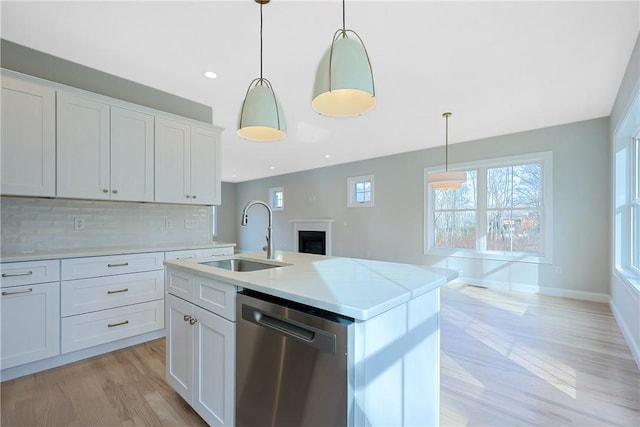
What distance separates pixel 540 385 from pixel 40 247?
4.13 meters

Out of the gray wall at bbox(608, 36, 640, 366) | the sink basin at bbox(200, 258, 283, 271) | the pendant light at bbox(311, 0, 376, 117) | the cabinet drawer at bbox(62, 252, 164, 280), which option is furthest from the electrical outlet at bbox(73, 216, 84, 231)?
the gray wall at bbox(608, 36, 640, 366)

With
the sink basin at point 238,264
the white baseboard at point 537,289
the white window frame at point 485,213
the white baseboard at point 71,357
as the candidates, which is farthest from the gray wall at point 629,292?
the white baseboard at point 71,357

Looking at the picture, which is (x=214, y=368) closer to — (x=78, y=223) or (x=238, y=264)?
(x=238, y=264)

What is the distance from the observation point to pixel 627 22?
2.06 metres

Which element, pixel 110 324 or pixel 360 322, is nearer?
pixel 360 322

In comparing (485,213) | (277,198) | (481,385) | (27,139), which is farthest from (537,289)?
(277,198)

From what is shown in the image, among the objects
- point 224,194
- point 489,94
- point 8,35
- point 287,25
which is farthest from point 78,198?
point 224,194

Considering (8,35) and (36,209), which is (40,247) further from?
(8,35)

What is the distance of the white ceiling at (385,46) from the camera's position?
193 cm

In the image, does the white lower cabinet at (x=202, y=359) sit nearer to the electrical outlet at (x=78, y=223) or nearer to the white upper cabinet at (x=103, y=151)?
the white upper cabinet at (x=103, y=151)

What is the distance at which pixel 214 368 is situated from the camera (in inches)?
56.6

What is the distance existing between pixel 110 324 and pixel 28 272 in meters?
0.73

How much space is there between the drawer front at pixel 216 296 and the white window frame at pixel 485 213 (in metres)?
4.86

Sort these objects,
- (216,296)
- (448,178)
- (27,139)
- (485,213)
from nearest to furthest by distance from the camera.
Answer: (216,296), (27,139), (448,178), (485,213)
